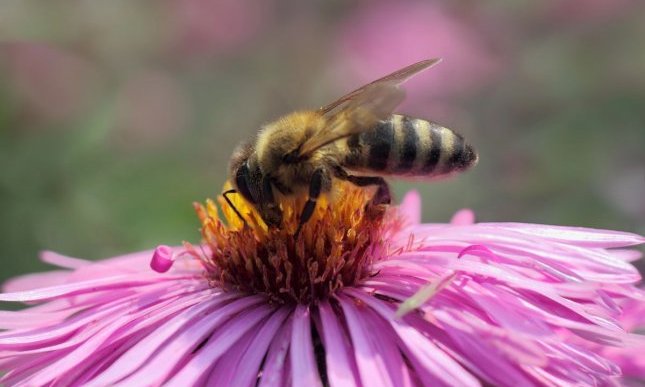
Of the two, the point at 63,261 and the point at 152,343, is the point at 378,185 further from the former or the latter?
the point at 63,261

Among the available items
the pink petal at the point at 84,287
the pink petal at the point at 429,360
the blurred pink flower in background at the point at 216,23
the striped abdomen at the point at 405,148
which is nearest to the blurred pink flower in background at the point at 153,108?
the blurred pink flower in background at the point at 216,23

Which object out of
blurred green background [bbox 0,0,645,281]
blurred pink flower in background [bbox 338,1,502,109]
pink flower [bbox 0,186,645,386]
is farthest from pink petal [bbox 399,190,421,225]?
blurred pink flower in background [bbox 338,1,502,109]

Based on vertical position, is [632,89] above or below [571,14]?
below

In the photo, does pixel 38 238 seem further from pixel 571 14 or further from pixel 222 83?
pixel 571 14

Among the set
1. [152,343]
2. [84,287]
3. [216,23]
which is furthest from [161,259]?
[216,23]

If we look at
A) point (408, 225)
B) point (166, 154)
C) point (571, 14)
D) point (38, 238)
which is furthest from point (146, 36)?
point (408, 225)

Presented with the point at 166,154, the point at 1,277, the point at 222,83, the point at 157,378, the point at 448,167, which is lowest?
the point at 157,378
